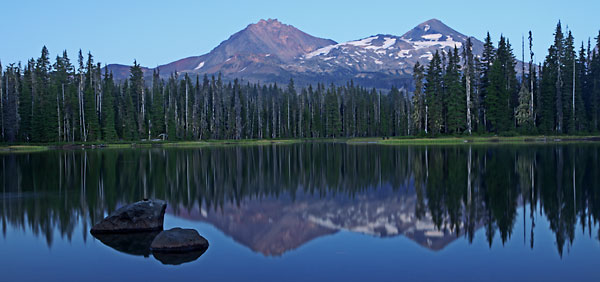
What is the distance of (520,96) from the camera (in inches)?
3263

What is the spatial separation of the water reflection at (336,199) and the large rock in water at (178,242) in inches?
46.2

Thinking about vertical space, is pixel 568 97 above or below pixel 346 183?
above

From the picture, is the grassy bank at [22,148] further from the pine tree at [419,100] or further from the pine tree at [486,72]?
the pine tree at [486,72]

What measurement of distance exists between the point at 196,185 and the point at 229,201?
22.6 feet

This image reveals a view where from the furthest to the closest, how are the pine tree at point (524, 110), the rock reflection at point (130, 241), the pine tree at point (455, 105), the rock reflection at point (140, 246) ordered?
the pine tree at point (455, 105) < the pine tree at point (524, 110) < the rock reflection at point (130, 241) < the rock reflection at point (140, 246)

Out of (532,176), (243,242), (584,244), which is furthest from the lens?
(532,176)

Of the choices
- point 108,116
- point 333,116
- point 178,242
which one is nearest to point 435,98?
point 333,116

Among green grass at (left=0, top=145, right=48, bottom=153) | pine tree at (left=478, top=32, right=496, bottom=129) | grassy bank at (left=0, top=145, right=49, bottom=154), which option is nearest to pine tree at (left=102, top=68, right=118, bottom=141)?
grassy bank at (left=0, top=145, right=49, bottom=154)

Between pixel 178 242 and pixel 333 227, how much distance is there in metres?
5.86

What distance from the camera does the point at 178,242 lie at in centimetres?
1425

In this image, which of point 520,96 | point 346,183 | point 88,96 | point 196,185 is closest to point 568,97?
point 520,96

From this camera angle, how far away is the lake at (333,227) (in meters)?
12.3

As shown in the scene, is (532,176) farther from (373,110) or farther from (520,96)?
(373,110)

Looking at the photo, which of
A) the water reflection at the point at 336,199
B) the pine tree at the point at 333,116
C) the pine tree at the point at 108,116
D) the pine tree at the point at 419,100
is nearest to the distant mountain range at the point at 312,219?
the water reflection at the point at 336,199
